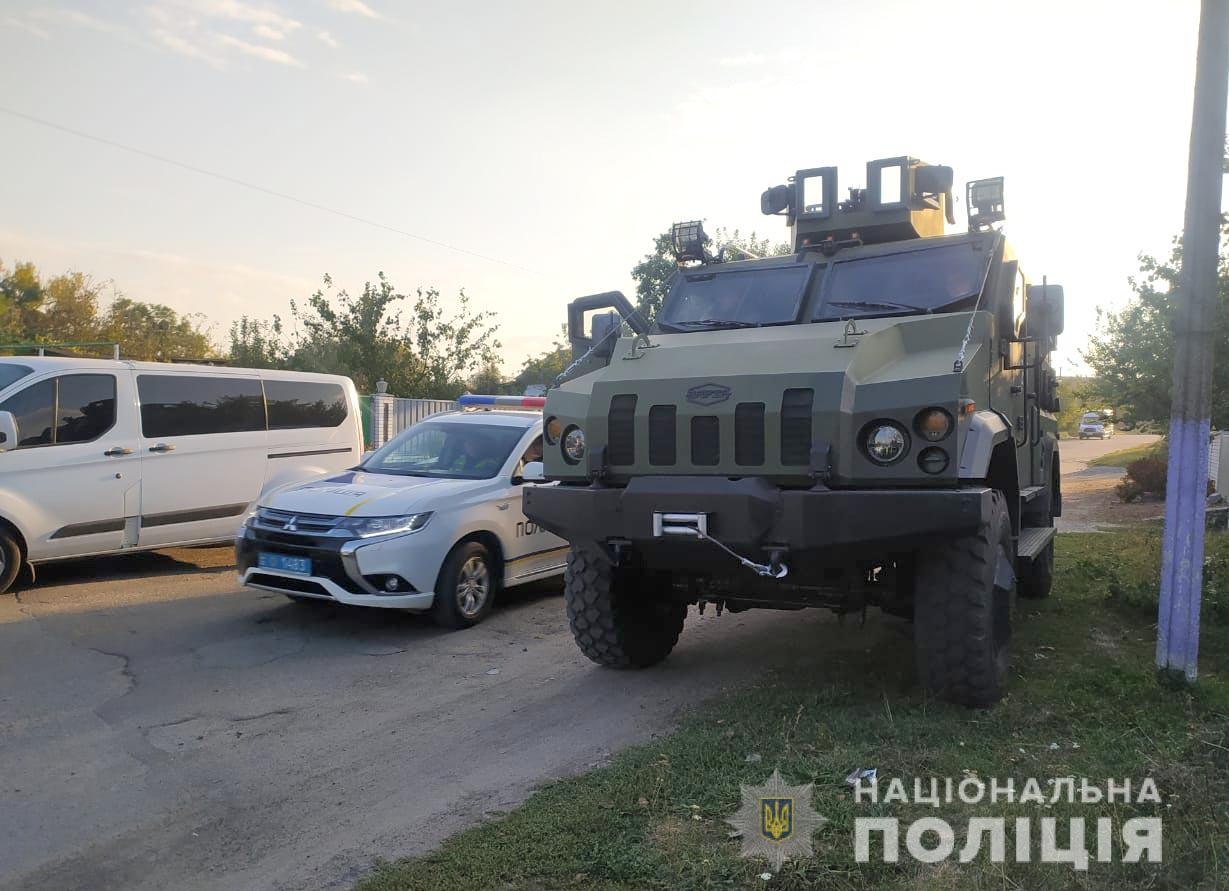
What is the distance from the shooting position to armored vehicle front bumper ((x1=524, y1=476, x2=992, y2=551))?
4230mm

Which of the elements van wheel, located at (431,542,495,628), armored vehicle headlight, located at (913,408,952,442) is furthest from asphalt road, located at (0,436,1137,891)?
armored vehicle headlight, located at (913,408,952,442)

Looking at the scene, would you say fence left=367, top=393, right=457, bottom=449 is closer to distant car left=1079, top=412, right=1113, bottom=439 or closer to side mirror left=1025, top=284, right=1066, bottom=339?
side mirror left=1025, top=284, right=1066, bottom=339

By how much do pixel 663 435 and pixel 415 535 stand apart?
2665 mm

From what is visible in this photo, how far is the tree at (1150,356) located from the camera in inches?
394

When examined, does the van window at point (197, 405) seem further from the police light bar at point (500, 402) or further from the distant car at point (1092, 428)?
the distant car at point (1092, 428)

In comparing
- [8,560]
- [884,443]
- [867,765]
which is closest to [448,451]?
[8,560]

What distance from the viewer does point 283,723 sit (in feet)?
16.4

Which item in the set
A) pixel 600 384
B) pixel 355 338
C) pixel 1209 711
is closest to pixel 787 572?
pixel 600 384

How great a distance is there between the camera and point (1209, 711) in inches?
182

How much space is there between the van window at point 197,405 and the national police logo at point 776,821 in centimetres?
749

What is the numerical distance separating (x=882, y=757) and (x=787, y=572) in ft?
3.12

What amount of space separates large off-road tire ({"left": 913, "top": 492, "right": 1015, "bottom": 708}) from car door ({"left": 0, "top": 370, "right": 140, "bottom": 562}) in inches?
287

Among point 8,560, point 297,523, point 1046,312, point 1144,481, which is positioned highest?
point 1046,312

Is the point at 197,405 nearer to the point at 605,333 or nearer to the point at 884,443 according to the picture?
the point at 605,333
